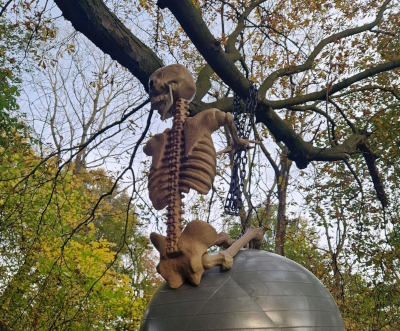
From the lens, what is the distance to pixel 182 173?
85.0 inches

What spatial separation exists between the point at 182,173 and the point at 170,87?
526 millimetres

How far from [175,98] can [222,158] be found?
582 cm

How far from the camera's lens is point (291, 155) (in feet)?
16.1

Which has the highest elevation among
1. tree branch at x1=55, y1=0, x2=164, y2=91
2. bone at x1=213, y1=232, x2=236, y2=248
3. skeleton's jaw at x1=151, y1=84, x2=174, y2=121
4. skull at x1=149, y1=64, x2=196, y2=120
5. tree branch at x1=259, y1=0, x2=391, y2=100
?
tree branch at x1=259, y1=0, x2=391, y2=100

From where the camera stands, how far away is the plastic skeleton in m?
1.97

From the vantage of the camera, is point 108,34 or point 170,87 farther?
point 108,34

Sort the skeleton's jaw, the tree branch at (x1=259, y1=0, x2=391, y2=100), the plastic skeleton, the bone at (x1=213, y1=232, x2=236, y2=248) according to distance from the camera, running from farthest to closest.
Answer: the tree branch at (x1=259, y1=0, x2=391, y2=100) → the skeleton's jaw → the bone at (x1=213, y1=232, x2=236, y2=248) → the plastic skeleton

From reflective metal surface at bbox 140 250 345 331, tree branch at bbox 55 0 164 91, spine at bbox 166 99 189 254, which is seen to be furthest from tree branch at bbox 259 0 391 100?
reflective metal surface at bbox 140 250 345 331

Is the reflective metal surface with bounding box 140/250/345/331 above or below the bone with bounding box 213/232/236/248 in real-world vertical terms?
below

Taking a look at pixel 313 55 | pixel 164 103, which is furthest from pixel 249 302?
pixel 313 55

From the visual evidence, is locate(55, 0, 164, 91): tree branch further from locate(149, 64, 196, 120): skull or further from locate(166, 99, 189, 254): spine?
locate(166, 99, 189, 254): spine

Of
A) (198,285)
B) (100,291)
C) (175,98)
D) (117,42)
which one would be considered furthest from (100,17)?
(100,291)

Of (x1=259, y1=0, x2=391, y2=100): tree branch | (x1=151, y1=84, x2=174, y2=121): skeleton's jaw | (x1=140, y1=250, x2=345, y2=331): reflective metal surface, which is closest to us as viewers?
(x1=140, y1=250, x2=345, y2=331): reflective metal surface

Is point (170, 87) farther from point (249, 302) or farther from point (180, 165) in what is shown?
point (249, 302)
